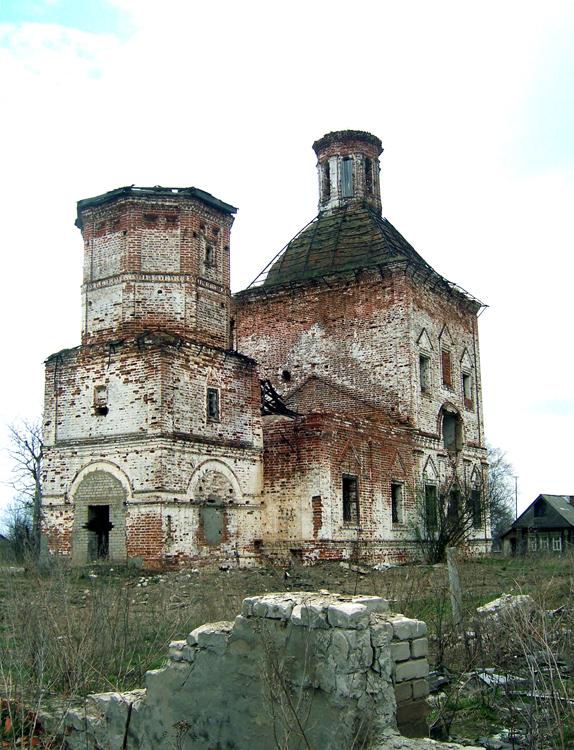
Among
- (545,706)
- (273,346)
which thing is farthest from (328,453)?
(545,706)

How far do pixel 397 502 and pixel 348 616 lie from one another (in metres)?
18.6

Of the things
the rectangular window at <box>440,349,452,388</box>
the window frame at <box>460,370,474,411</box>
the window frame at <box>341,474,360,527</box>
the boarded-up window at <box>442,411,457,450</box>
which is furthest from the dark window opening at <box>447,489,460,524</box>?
the window frame at <box>460,370,474,411</box>

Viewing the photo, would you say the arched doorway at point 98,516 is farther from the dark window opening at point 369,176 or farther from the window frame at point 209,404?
the dark window opening at point 369,176

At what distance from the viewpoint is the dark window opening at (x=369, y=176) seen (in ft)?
99.9

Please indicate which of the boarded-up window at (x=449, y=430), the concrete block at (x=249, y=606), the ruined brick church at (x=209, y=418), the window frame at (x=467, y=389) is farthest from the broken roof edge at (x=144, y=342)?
the concrete block at (x=249, y=606)

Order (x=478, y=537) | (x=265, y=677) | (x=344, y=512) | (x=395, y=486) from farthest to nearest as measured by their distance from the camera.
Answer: (x=478, y=537), (x=395, y=486), (x=344, y=512), (x=265, y=677)

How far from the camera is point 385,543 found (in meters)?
22.4

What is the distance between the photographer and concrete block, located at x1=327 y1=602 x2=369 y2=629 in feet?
17.4

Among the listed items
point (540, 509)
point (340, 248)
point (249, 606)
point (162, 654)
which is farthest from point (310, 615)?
point (540, 509)

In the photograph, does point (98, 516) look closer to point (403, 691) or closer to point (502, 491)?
point (403, 691)

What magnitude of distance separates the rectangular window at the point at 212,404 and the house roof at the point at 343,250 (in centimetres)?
881

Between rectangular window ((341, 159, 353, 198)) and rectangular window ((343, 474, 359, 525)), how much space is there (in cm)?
1289

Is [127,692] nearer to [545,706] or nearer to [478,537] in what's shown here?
[545,706]

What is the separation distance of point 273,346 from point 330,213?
5875 mm
